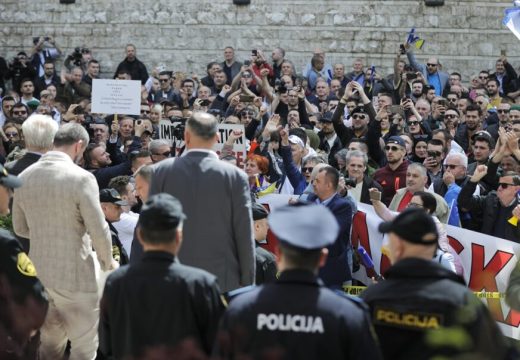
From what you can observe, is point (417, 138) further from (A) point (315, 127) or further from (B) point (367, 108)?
(A) point (315, 127)

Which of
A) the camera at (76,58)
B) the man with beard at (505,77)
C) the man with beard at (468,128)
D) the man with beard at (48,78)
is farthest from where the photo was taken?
the camera at (76,58)

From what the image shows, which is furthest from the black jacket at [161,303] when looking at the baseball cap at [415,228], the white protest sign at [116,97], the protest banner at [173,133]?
the white protest sign at [116,97]

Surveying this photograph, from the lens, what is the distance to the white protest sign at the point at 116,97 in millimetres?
14867

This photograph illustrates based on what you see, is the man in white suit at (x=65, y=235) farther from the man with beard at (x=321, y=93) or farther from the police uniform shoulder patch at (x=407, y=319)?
the man with beard at (x=321, y=93)

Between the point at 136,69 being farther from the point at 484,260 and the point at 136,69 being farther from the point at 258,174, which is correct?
the point at 484,260

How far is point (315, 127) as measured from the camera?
15.8 meters

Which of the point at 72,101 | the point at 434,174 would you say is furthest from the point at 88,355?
the point at 72,101

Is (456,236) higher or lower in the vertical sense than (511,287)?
lower

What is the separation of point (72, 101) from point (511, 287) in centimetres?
1592

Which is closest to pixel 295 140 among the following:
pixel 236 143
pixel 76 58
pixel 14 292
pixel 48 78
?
pixel 236 143

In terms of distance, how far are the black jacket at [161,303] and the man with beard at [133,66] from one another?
53.4 ft

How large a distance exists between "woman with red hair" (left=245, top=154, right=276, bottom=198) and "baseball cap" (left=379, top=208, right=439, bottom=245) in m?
5.94

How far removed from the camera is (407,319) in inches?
193

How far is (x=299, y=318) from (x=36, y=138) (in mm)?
3845
